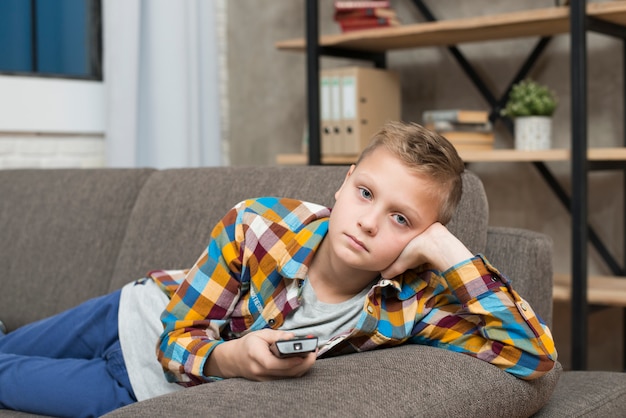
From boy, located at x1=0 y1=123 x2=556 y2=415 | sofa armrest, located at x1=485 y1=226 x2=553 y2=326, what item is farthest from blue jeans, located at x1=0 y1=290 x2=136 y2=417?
sofa armrest, located at x1=485 y1=226 x2=553 y2=326

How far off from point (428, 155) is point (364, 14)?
1.79 m

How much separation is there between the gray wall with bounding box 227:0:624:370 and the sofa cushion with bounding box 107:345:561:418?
1.63m

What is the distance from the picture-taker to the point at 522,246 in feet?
4.67

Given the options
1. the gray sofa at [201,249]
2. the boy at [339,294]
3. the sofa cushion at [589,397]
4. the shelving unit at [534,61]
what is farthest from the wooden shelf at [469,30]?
the boy at [339,294]

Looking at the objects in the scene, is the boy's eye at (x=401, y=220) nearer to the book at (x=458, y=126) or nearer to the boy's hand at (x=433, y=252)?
the boy's hand at (x=433, y=252)

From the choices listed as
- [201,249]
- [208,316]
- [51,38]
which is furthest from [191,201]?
[51,38]

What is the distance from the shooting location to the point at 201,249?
1.69 m

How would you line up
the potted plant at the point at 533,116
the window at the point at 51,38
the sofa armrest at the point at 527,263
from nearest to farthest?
the sofa armrest at the point at 527,263 → the potted plant at the point at 533,116 → the window at the point at 51,38

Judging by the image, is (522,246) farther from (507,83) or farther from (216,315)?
(507,83)

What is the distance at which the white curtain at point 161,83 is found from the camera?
3.04 m

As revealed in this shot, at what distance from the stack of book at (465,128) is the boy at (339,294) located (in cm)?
133

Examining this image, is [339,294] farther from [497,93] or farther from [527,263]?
[497,93]

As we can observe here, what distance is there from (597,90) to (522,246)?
58.5 inches

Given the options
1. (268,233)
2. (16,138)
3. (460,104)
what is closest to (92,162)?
(16,138)
